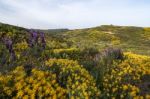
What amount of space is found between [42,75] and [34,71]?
0.23 meters

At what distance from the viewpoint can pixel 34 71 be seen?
7.66 meters

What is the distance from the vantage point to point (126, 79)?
848 cm

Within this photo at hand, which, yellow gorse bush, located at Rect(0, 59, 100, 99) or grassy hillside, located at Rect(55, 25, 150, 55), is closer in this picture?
yellow gorse bush, located at Rect(0, 59, 100, 99)

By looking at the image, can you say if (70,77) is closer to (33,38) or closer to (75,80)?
(75,80)

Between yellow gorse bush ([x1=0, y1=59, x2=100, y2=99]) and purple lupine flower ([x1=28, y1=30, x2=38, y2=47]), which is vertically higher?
purple lupine flower ([x1=28, y1=30, x2=38, y2=47])

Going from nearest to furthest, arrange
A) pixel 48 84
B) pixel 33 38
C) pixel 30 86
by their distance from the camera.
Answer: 1. pixel 30 86
2. pixel 48 84
3. pixel 33 38

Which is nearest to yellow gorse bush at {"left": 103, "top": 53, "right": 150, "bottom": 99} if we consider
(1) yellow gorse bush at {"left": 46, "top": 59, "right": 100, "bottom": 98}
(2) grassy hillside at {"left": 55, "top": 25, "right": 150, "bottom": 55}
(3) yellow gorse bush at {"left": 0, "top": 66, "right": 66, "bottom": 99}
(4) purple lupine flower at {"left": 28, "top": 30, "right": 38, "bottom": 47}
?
(1) yellow gorse bush at {"left": 46, "top": 59, "right": 100, "bottom": 98}

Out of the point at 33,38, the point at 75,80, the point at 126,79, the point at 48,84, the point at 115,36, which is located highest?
the point at 33,38

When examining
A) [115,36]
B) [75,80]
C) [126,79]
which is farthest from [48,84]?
[115,36]

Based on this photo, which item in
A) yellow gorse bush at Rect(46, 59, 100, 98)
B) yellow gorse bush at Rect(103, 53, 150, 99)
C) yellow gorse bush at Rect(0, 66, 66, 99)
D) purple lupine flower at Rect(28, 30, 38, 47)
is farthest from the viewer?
purple lupine flower at Rect(28, 30, 38, 47)

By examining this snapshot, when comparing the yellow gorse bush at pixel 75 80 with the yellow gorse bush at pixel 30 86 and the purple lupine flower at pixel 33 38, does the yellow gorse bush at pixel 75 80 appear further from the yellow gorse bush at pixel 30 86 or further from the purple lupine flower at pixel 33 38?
the purple lupine flower at pixel 33 38

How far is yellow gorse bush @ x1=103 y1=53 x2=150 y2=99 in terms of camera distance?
7.77 m

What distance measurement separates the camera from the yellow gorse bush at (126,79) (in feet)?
25.5

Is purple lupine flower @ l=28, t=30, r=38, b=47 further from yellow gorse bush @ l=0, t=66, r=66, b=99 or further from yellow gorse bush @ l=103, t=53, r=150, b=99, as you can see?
yellow gorse bush @ l=0, t=66, r=66, b=99
